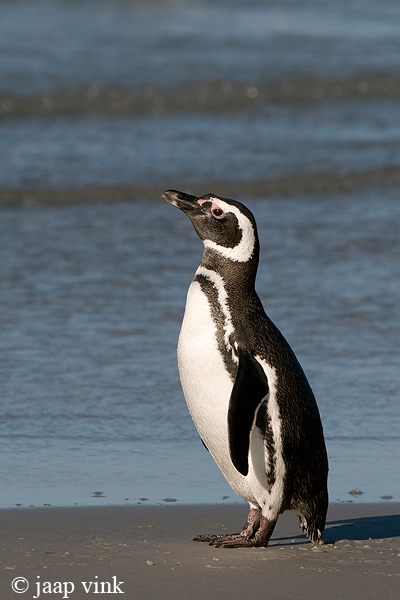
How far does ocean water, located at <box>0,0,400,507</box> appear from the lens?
165 inches

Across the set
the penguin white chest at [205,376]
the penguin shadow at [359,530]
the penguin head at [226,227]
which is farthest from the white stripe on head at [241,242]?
the penguin shadow at [359,530]

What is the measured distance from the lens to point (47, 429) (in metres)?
4.36

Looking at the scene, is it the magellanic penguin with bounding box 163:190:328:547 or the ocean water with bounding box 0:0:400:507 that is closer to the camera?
the magellanic penguin with bounding box 163:190:328:547

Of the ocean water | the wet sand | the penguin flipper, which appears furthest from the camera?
the ocean water

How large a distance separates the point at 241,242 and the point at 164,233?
4222mm

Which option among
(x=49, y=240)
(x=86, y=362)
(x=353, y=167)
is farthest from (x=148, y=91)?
(x=86, y=362)

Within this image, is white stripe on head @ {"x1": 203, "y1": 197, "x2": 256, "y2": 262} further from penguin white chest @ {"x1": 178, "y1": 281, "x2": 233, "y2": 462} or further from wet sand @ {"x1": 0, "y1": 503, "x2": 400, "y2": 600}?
wet sand @ {"x1": 0, "y1": 503, "x2": 400, "y2": 600}

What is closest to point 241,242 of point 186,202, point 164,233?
point 186,202

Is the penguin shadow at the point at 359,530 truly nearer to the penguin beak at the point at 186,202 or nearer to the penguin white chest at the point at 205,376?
the penguin white chest at the point at 205,376

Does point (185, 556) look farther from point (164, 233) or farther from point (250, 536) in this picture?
point (164, 233)

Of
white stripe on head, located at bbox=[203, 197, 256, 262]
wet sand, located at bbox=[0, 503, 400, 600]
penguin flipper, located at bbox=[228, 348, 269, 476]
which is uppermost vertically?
white stripe on head, located at bbox=[203, 197, 256, 262]

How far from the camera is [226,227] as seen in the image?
3.52 metres

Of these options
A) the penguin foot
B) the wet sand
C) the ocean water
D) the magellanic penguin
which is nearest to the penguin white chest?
the magellanic penguin

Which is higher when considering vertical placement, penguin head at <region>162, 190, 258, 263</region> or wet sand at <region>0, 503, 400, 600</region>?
penguin head at <region>162, 190, 258, 263</region>
